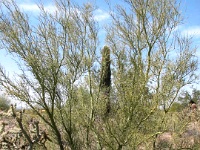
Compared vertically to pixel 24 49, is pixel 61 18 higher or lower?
higher

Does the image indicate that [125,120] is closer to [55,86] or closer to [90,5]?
[55,86]

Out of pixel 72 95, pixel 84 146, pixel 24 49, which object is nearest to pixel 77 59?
pixel 72 95

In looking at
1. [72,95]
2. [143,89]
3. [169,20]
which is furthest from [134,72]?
[169,20]

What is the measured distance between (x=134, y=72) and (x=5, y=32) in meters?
3.14

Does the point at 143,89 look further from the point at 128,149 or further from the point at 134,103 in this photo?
the point at 128,149

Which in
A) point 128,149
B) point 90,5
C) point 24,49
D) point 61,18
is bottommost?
point 128,149

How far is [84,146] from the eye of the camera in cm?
975

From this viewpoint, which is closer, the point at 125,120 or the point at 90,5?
the point at 125,120

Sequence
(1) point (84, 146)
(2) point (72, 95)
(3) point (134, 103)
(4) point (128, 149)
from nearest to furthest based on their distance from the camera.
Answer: (3) point (134, 103)
(4) point (128, 149)
(2) point (72, 95)
(1) point (84, 146)

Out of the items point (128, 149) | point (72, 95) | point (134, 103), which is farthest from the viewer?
point (72, 95)

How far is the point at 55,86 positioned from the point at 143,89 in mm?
2103

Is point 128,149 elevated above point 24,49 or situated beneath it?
situated beneath

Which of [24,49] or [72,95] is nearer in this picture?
[24,49]

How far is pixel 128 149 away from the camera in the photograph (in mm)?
8539
